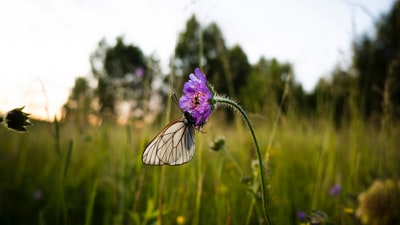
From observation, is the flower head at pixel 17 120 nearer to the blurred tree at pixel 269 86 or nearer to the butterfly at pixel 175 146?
the butterfly at pixel 175 146

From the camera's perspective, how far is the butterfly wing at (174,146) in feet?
3.96

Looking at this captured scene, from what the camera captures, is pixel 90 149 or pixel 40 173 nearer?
pixel 40 173

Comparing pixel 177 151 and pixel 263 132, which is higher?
pixel 263 132

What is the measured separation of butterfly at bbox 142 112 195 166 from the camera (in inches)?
47.1

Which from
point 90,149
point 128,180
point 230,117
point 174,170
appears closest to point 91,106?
point 90,149

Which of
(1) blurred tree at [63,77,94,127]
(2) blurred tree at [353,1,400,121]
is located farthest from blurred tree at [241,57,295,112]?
(1) blurred tree at [63,77,94,127]

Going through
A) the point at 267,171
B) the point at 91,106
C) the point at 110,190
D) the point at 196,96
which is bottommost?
the point at 110,190

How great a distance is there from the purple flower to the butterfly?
0.16ft

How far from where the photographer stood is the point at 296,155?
3.72m

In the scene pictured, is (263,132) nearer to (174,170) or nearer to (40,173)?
(174,170)

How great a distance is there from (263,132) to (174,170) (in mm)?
1732

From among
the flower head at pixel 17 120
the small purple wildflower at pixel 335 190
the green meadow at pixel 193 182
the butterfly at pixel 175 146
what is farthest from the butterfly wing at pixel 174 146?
the small purple wildflower at pixel 335 190

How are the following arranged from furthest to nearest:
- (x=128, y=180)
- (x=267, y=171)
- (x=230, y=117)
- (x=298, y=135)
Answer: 1. (x=230, y=117)
2. (x=298, y=135)
3. (x=128, y=180)
4. (x=267, y=171)

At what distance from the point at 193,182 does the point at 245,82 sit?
2363cm
